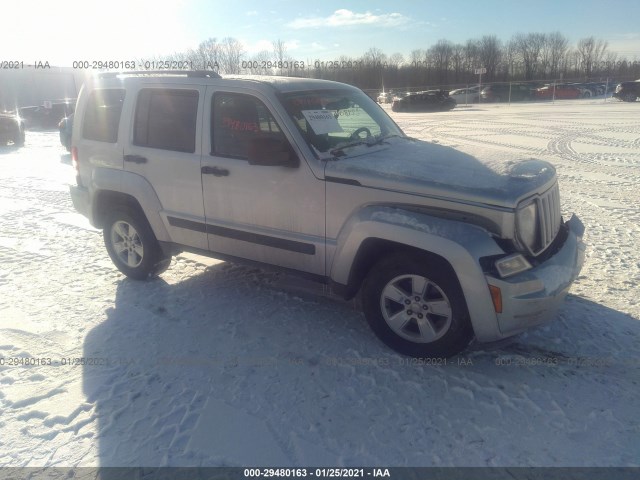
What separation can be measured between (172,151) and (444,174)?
2.53m

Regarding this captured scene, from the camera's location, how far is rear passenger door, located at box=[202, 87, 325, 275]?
→ 3.86m

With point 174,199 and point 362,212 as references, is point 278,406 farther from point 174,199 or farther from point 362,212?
point 174,199

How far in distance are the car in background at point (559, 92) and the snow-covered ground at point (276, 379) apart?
41124mm

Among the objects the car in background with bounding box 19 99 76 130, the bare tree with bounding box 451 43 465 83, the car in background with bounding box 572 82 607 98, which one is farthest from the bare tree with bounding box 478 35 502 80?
the car in background with bounding box 19 99 76 130

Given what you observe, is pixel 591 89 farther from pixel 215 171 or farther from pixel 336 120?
pixel 215 171

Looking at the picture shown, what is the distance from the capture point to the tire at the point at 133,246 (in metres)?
4.95

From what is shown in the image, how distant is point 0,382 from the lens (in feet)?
11.3

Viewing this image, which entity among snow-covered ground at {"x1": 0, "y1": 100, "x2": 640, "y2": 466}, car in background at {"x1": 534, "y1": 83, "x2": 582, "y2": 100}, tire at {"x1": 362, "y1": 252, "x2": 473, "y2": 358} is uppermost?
car in background at {"x1": 534, "y1": 83, "x2": 582, "y2": 100}

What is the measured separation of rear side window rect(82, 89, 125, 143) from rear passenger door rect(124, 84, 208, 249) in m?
0.29

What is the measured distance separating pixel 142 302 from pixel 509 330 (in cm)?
335

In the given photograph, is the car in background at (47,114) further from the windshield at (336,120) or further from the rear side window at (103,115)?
the windshield at (336,120)

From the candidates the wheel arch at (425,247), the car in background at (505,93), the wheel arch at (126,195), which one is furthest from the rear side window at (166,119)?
the car in background at (505,93)

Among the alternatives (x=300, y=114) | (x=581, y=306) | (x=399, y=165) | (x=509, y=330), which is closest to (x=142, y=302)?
(x=300, y=114)

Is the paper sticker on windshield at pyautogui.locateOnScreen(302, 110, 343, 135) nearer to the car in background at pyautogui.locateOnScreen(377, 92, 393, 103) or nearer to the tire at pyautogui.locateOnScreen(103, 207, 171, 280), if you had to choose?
the tire at pyautogui.locateOnScreen(103, 207, 171, 280)
